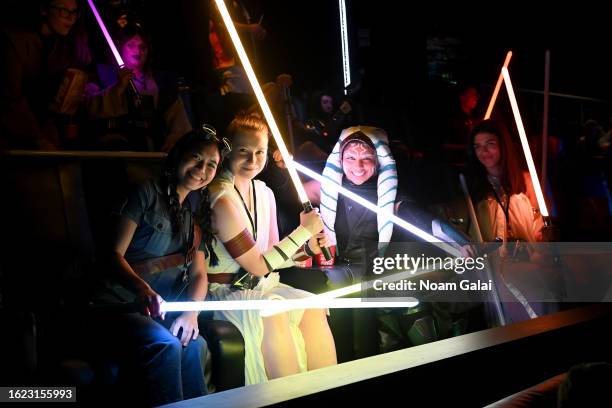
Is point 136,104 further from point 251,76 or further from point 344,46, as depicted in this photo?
point 344,46

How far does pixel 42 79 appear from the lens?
320cm

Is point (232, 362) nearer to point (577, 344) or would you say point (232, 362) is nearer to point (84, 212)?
point (84, 212)

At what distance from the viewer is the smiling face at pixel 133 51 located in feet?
11.8

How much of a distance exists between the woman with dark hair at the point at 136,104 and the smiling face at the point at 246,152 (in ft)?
2.13

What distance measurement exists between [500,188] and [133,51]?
3025 mm

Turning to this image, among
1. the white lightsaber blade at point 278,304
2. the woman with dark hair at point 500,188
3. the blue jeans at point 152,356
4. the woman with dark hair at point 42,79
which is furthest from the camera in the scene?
the woman with dark hair at point 500,188

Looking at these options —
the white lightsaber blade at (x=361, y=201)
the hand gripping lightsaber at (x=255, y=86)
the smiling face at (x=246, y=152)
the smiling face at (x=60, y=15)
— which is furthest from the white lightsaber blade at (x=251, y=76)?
the smiling face at (x=60, y=15)

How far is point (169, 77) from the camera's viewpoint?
4.02 metres

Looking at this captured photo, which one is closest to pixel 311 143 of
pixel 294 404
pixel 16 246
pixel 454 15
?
pixel 16 246

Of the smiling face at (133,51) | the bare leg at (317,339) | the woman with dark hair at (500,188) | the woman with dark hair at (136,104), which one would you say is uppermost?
the smiling face at (133,51)

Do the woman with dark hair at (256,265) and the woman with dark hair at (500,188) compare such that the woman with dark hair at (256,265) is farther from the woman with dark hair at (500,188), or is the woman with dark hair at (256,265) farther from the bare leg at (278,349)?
the woman with dark hair at (500,188)

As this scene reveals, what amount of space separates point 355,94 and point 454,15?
2461 millimetres

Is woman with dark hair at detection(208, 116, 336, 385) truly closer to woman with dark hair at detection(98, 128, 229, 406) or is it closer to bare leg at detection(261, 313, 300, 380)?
bare leg at detection(261, 313, 300, 380)

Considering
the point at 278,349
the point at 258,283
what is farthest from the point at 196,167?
the point at 278,349
